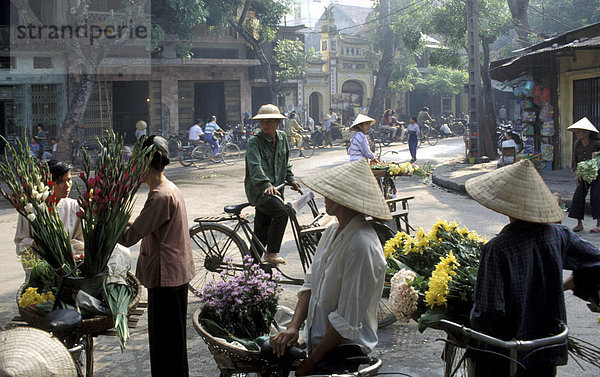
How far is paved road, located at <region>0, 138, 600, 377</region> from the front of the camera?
4.59 metres

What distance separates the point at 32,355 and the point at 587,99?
14543 millimetres

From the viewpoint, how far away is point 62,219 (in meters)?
4.45

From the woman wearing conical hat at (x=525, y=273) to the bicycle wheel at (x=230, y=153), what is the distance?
18488mm

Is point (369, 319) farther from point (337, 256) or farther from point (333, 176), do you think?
point (333, 176)

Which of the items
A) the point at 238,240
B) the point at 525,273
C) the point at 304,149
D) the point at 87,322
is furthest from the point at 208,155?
the point at 525,273

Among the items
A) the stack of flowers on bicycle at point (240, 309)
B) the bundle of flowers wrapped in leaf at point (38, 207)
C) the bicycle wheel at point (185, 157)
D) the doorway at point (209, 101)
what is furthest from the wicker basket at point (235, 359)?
the doorway at point (209, 101)

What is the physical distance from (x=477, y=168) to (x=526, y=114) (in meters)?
1.93

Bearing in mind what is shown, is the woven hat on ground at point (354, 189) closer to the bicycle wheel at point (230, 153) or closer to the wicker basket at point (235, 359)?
the wicker basket at point (235, 359)

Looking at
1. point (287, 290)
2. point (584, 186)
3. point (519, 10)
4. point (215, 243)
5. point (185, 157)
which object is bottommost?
point (287, 290)

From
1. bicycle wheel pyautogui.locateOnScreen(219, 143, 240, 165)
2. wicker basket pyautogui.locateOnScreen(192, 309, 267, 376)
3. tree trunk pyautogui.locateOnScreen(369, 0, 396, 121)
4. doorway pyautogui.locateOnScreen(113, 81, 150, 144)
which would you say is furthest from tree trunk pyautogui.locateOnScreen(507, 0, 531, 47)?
wicker basket pyautogui.locateOnScreen(192, 309, 267, 376)

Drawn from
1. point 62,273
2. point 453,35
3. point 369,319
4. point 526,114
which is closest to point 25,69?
point 453,35

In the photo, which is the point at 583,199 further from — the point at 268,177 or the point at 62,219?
the point at 62,219

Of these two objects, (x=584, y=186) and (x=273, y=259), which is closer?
(x=273, y=259)

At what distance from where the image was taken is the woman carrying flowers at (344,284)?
2787mm
